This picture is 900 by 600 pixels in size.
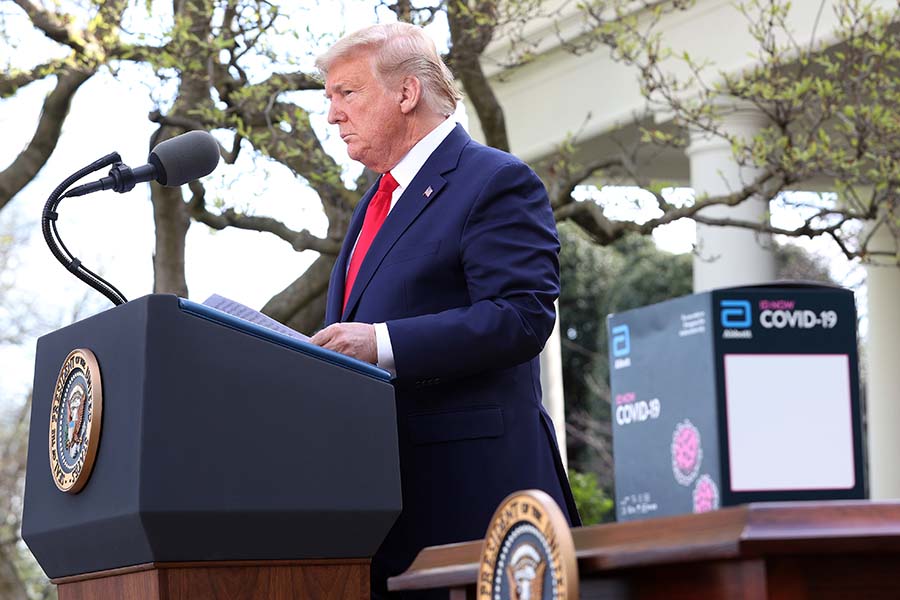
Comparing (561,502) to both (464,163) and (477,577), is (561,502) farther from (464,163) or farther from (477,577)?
(477,577)

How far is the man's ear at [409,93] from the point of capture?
2.88m

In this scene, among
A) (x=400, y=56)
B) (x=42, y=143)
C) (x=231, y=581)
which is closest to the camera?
(x=231, y=581)

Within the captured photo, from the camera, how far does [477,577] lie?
62.1 inches

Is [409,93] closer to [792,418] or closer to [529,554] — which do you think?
[529,554]

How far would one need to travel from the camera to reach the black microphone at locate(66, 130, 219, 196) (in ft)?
8.38

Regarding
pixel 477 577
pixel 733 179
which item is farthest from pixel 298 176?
pixel 477 577

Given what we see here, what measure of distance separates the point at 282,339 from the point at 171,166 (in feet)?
1.69

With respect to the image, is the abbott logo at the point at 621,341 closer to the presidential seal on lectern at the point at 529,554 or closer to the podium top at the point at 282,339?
the podium top at the point at 282,339

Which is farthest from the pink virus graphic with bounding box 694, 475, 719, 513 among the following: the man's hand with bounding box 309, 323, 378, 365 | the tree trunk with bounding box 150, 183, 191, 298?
the man's hand with bounding box 309, 323, 378, 365

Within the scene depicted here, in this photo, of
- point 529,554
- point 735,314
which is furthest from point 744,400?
point 529,554

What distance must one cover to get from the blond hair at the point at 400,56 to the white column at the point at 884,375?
9604 millimetres

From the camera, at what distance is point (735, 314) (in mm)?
5812

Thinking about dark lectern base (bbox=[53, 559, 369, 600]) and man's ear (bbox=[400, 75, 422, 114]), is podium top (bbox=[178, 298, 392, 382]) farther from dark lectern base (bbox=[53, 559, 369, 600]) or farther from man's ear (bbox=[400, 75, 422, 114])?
man's ear (bbox=[400, 75, 422, 114])

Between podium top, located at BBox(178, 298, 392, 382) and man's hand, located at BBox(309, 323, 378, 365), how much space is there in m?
0.15
